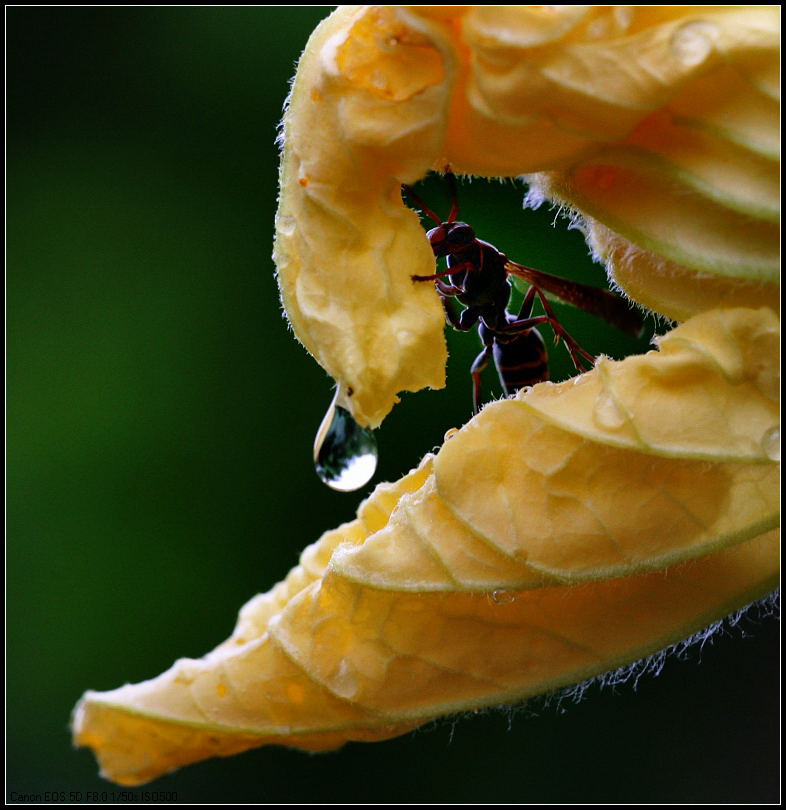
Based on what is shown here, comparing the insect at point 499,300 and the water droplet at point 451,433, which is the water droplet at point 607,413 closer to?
the water droplet at point 451,433

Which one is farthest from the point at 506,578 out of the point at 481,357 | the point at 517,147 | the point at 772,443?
the point at 481,357

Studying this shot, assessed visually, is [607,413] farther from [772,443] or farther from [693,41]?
[693,41]

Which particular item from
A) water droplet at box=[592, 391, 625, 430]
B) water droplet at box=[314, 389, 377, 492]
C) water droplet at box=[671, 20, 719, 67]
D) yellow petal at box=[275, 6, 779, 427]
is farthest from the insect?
water droplet at box=[671, 20, 719, 67]

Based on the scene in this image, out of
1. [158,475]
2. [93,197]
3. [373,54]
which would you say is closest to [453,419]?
[158,475]

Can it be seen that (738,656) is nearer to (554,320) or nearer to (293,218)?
(554,320)

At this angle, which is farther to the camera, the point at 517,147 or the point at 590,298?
the point at 590,298

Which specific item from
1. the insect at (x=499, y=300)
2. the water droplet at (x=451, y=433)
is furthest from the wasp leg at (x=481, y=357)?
the water droplet at (x=451, y=433)
